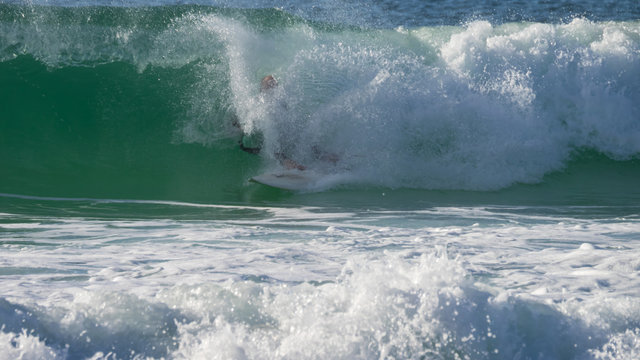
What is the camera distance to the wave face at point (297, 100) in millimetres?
7266

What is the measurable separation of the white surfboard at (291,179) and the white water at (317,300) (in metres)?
2.21

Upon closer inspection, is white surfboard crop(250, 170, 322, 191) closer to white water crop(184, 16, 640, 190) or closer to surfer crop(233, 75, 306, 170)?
white water crop(184, 16, 640, 190)

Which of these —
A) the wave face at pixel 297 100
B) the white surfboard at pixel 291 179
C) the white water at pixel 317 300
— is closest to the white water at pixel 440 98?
the wave face at pixel 297 100

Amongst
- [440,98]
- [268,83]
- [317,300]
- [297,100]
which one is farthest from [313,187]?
[317,300]

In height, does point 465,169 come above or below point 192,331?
above

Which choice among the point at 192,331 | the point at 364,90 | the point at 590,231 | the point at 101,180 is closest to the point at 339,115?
the point at 364,90

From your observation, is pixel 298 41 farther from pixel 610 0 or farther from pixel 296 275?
pixel 610 0

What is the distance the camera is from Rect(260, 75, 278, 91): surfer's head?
7548 millimetres

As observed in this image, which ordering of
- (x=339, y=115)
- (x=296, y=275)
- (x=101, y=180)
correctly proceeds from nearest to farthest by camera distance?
(x=296, y=275) < (x=101, y=180) < (x=339, y=115)

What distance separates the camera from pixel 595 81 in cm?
885

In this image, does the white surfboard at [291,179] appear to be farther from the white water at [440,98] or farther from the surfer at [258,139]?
the surfer at [258,139]

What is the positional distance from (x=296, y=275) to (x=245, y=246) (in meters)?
0.89

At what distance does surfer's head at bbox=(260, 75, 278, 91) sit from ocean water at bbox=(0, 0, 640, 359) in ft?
0.23

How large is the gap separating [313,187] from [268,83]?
1645 millimetres
